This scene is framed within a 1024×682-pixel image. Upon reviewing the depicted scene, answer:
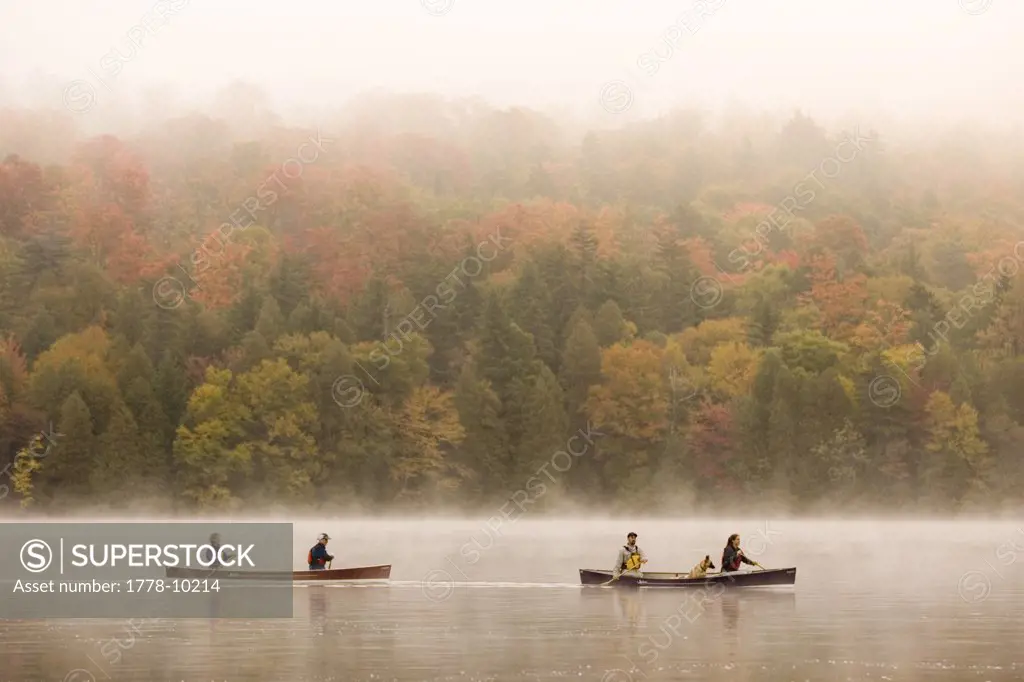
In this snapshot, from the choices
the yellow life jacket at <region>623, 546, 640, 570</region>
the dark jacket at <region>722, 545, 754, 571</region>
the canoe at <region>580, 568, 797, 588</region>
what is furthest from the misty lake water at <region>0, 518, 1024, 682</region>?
the dark jacket at <region>722, 545, 754, 571</region>

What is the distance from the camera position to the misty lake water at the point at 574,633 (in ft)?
108

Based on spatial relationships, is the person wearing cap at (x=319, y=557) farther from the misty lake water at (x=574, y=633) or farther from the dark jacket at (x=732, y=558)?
the dark jacket at (x=732, y=558)

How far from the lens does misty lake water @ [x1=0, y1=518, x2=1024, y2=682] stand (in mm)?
32781

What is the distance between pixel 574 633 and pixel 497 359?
A: 288 feet

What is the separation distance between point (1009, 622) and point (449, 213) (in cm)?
13926

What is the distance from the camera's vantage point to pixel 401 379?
126 metres

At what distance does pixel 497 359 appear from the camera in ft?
417

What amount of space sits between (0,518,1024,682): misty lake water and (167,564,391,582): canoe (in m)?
0.51

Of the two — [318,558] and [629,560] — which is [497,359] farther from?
[629,560]

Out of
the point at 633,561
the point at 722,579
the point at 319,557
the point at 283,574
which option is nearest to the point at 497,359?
the point at 319,557

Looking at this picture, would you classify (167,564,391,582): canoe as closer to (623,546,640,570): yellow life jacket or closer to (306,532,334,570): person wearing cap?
(306,532,334,570): person wearing cap

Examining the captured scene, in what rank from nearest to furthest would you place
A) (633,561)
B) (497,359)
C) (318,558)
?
(633,561) < (318,558) < (497,359)

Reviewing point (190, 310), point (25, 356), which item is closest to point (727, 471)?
point (190, 310)

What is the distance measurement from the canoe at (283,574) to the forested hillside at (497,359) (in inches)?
2512
